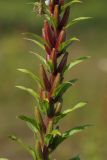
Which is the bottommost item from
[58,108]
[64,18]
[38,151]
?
[38,151]

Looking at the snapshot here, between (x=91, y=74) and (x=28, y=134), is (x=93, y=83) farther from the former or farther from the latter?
(x=28, y=134)

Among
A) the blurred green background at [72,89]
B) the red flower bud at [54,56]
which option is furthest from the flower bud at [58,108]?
the blurred green background at [72,89]

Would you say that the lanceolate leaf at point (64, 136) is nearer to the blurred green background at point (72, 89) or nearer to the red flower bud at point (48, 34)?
the red flower bud at point (48, 34)

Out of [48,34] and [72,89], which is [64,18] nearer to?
[48,34]

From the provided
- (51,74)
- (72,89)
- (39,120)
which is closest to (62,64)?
(51,74)

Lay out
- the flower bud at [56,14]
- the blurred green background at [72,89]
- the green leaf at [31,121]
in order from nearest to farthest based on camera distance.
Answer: the flower bud at [56,14], the green leaf at [31,121], the blurred green background at [72,89]

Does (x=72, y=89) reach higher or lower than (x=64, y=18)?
lower

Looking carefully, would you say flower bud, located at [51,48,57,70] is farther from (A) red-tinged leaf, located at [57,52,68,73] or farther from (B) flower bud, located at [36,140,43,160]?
(B) flower bud, located at [36,140,43,160]
